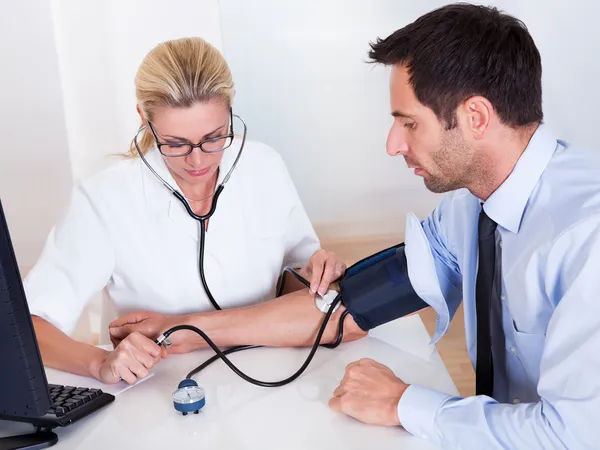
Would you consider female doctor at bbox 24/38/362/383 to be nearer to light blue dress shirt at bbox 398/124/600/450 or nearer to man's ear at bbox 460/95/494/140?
light blue dress shirt at bbox 398/124/600/450

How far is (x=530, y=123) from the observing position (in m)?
1.30

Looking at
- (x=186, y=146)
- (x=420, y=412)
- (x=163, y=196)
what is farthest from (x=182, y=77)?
(x=420, y=412)

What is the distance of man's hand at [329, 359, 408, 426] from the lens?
1.22 m

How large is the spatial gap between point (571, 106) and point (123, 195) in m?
1.73

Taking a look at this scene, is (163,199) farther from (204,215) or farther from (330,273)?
(330,273)

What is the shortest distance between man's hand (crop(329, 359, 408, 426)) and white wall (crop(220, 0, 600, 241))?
5.04ft

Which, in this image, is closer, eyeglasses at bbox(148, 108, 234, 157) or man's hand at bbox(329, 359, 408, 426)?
man's hand at bbox(329, 359, 408, 426)

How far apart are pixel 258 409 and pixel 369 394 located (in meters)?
0.19

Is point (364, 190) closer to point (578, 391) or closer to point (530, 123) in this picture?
point (530, 123)

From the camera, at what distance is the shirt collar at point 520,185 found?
4.19 ft

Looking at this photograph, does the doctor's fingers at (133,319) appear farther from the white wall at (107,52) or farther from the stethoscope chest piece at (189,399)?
the white wall at (107,52)

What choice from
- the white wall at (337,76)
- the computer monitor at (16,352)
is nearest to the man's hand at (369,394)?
the computer monitor at (16,352)

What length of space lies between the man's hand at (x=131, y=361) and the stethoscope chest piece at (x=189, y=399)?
0.43 ft

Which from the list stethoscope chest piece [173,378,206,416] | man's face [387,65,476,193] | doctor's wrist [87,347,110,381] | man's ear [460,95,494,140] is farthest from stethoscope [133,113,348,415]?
man's ear [460,95,494,140]
